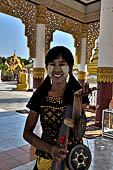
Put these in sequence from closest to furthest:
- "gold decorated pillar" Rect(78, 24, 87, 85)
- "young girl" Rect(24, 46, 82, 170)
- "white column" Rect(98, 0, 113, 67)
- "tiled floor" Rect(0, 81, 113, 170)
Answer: "young girl" Rect(24, 46, 82, 170) < "tiled floor" Rect(0, 81, 113, 170) < "white column" Rect(98, 0, 113, 67) < "gold decorated pillar" Rect(78, 24, 87, 85)

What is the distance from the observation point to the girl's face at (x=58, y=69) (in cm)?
88

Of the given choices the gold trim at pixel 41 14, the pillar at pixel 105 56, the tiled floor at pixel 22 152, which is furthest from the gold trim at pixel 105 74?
the gold trim at pixel 41 14

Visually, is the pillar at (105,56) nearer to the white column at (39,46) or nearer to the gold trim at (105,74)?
the gold trim at (105,74)

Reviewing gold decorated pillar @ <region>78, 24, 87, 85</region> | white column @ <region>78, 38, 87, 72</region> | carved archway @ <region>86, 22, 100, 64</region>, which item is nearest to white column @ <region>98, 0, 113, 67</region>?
carved archway @ <region>86, 22, 100, 64</region>

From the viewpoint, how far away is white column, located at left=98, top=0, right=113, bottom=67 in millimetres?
3639

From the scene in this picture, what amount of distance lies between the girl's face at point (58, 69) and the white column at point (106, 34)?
301 cm

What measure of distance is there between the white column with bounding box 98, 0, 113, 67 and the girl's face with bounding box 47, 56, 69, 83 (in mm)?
3009

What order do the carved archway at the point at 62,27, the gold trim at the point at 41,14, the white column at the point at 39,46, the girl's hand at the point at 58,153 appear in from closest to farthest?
the girl's hand at the point at 58,153 → the gold trim at the point at 41,14 → the white column at the point at 39,46 → the carved archway at the point at 62,27

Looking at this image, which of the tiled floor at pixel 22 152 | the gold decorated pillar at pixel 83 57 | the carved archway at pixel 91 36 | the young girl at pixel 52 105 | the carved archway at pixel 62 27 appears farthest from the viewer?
the gold decorated pillar at pixel 83 57

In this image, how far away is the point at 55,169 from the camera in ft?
2.45

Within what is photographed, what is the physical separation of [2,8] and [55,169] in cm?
468

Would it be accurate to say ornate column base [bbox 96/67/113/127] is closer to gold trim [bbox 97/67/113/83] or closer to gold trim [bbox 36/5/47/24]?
gold trim [bbox 97/67/113/83]

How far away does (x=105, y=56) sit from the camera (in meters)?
3.69

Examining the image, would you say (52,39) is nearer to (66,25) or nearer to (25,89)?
(66,25)
